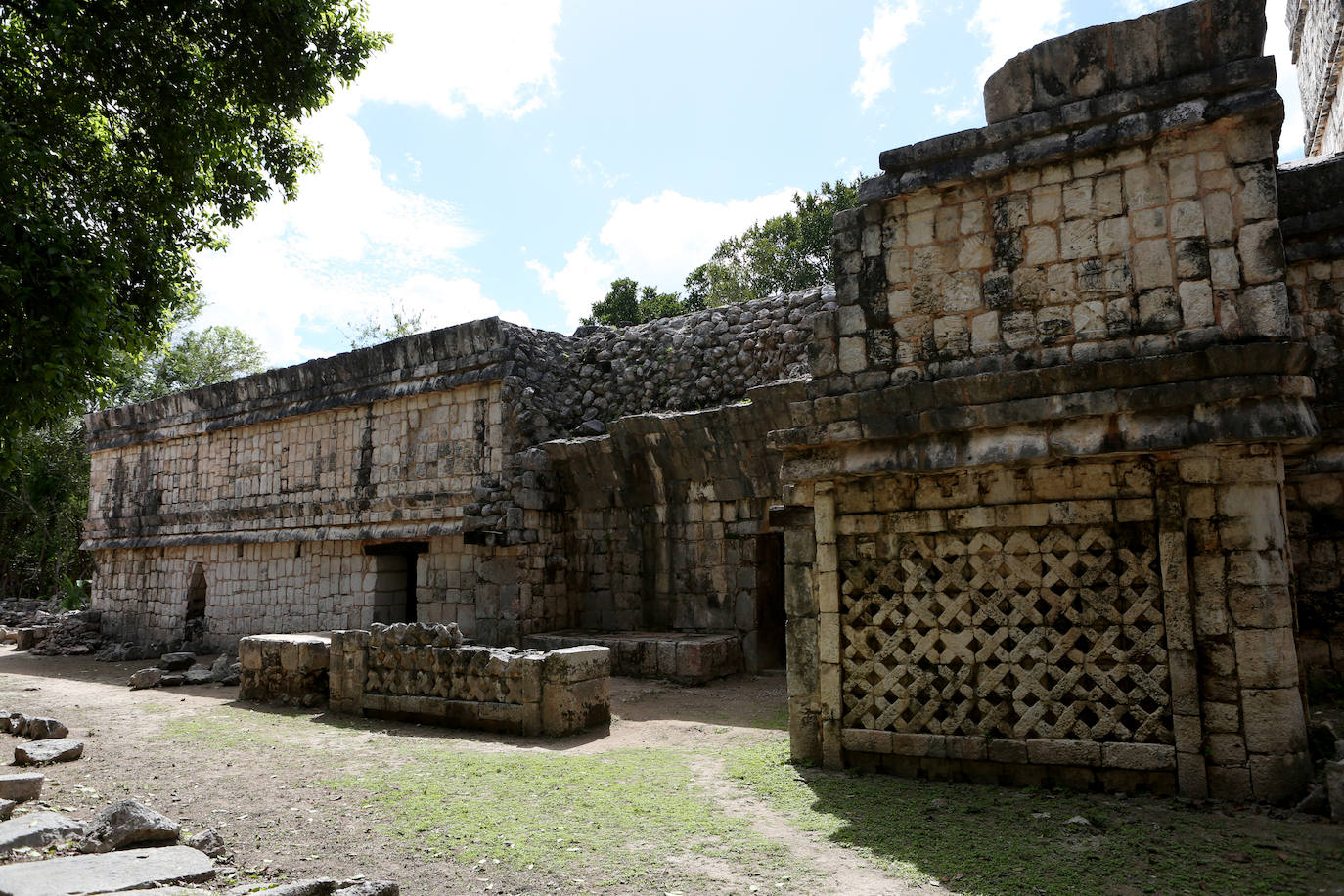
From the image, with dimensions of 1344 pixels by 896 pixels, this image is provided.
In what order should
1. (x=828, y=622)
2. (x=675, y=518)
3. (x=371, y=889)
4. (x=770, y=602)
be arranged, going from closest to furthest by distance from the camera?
(x=371, y=889)
(x=828, y=622)
(x=770, y=602)
(x=675, y=518)

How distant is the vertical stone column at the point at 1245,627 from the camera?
4.64 m

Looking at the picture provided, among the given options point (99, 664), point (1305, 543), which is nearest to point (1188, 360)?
point (1305, 543)

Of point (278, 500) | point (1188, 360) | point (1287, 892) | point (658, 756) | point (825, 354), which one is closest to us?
point (1287, 892)

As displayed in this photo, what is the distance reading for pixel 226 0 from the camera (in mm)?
8281

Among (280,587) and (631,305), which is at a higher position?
(631,305)

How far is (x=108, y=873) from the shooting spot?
387 centimetres

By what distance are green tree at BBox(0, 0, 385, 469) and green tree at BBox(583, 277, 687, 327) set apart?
19443 millimetres

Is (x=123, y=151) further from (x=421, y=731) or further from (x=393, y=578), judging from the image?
(x=393, y=578)

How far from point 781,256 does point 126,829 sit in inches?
1068

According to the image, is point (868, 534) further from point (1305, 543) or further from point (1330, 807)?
point (1305, 543)

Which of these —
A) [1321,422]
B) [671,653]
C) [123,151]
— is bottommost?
[671,653]

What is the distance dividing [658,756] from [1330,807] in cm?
432

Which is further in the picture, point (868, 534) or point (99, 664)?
point (99, 664)

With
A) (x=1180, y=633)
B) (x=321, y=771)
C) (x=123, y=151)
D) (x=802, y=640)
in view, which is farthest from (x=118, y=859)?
(x=123, y=151)
